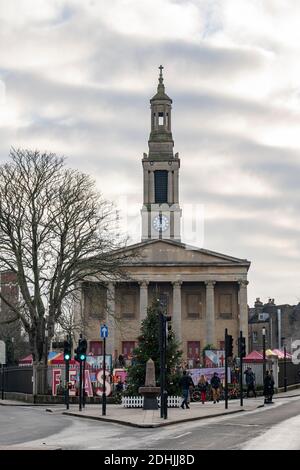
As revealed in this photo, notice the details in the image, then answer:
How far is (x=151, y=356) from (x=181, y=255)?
2271 inches

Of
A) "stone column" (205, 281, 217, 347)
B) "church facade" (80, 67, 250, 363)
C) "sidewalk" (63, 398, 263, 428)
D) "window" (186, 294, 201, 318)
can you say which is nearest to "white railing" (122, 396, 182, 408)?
"sidewalk" (63, 398, 263, 428)

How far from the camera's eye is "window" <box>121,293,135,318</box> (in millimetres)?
106000

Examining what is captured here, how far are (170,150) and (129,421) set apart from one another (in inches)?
3463

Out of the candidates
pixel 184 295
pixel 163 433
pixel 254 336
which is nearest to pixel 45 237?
pixel 163 433

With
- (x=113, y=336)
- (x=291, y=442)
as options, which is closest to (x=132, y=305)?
(x=113, y=336)

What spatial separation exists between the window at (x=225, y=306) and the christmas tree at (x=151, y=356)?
60488 millimetres

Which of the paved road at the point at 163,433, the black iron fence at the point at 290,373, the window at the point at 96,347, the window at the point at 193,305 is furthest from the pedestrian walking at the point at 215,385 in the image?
the window at the point at 193,305

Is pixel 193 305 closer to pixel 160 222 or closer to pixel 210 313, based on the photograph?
pixel 210 313

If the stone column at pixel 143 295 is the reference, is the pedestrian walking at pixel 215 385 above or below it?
below

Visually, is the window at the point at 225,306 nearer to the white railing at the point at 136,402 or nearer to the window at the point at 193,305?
the window at the point at 193,305

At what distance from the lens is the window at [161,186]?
11641 cm

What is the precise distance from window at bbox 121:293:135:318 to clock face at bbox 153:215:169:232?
12.3 metres

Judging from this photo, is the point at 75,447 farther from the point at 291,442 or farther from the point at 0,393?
the point at 0,393

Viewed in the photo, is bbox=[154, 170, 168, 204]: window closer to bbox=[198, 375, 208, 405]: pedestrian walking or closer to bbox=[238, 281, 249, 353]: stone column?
bbox=[238, 281, 249, 353]: stone column
